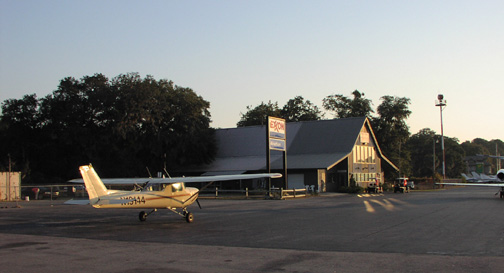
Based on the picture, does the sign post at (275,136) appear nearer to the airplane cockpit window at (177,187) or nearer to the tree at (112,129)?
the tree at (112,129)

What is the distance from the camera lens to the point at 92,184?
1900 cm

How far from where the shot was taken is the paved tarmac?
35.4 ft

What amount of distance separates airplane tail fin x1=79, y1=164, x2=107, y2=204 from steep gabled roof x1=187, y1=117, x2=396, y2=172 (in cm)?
3545

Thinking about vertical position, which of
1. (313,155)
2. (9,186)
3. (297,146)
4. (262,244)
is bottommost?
(262,244)

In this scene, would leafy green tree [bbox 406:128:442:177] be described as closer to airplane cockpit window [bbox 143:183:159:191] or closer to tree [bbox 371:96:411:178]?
tree [bbox 371:96:411:178]

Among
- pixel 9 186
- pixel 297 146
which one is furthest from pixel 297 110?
pixel 9 186

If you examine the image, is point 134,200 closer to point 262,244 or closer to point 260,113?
point 262,244

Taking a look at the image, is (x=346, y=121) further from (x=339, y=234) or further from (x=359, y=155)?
(x=339, y=234)

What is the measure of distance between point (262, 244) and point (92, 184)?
8.31m

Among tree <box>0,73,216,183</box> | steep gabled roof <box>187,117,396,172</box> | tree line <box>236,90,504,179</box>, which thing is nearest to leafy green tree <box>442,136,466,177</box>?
tree line <box>236,90,504,179</box>

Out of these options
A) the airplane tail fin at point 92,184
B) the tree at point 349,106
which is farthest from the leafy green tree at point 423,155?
the airplane tail fin at point 92,184

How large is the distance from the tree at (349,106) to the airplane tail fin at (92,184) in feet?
229

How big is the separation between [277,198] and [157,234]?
24.9 metres

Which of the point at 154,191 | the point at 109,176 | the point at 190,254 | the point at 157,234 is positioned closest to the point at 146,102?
the point at 109,176
